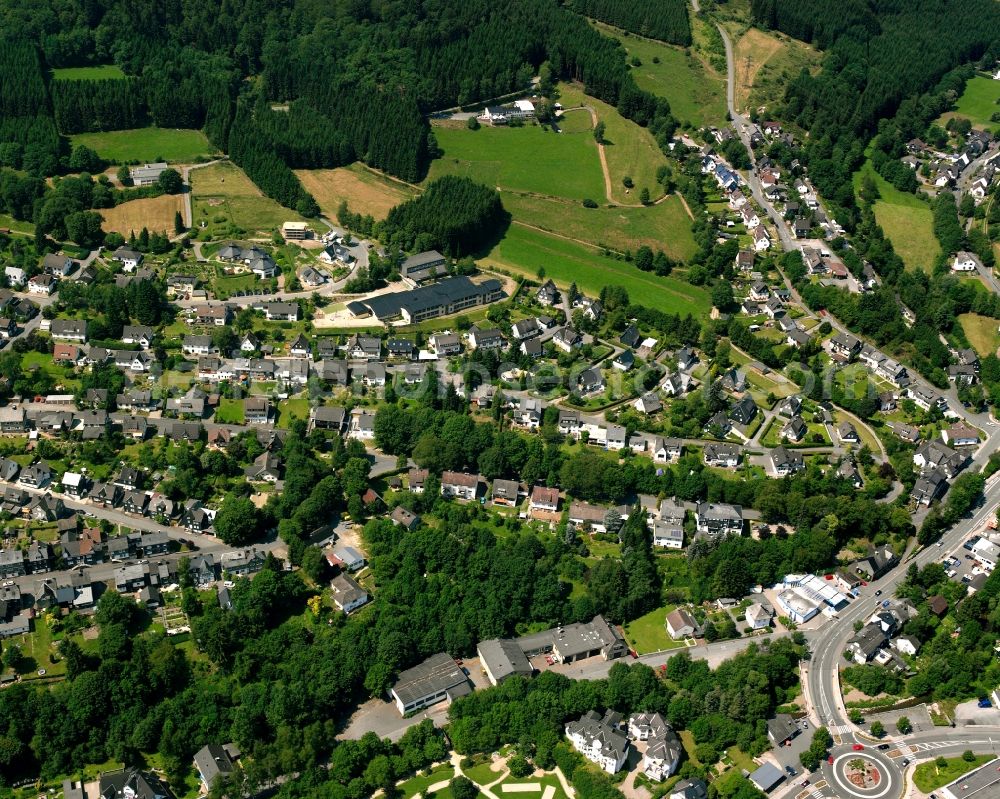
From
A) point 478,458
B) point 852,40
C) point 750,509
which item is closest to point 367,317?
point 478,458

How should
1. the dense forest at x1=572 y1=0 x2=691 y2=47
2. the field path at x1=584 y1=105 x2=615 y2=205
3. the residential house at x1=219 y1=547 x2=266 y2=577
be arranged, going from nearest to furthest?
the residential house at x1=219 y1=547 x2=266 y2=577, the field path at x1=584 y1=105 x2=615 y2=205, the dense forest at x1=572 y1=0 x2=691 y2=47

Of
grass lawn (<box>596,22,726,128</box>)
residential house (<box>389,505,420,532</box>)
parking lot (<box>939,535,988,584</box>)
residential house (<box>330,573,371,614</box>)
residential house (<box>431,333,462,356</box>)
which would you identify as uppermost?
grass lawn (<box>596,22,726,128</box>)

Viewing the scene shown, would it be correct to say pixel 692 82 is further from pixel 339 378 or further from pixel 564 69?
pixel 339 378

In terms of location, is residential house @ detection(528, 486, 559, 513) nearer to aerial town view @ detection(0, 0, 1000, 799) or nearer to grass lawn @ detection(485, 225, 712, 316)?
aerial town view @ detection(0, 0, 1000, 799)

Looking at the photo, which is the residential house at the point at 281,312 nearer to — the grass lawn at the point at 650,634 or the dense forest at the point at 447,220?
the dense forest at the point at 447,220

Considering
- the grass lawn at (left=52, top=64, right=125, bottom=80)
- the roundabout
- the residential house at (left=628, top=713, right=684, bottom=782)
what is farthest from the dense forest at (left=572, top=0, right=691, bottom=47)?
the roundabout

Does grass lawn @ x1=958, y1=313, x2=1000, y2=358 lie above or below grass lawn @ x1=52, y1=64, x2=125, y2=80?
below
